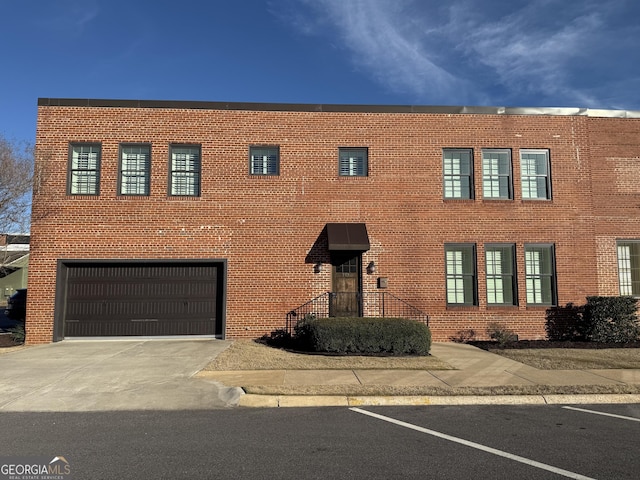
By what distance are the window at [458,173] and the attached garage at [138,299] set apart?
7715mm

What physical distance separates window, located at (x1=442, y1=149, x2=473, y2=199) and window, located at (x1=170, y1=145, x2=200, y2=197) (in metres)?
7.96

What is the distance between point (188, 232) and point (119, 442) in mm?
8775

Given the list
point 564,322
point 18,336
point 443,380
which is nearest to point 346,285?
point 443,380

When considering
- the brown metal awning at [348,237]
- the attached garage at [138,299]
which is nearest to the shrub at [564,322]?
the brown metal awning at [348,237]

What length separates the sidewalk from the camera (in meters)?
7.18

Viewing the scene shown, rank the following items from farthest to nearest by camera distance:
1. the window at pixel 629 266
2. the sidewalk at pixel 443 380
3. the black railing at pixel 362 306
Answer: the window at pixel 629 266
the black railing at pixel 362 306
the sidewalk at pixel 443 380

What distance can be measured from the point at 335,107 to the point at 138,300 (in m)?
8.64

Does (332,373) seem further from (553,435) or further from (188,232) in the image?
(188,232)

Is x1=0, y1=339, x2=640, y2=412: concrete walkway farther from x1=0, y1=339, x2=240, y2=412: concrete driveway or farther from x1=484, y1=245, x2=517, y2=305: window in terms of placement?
x1=484, y1=245, x2=517, y2=305: window

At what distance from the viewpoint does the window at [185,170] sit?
1386 cm

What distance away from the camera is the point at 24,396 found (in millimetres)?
7344

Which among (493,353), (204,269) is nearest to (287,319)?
(204,269)

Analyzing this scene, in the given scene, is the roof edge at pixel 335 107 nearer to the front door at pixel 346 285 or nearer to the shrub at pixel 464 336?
the front door at pixel 346 285

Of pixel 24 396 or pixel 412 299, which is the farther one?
pixel 412 299
